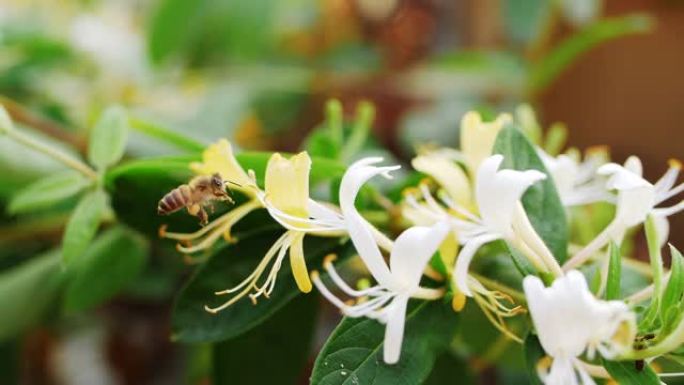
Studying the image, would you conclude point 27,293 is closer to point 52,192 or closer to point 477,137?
point 52,192

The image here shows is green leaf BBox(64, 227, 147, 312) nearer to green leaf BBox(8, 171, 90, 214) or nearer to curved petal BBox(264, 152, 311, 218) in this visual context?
green leaf BBox(8, 171, 90, 214)

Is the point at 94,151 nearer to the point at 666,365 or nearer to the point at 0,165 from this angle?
the point at 0,165

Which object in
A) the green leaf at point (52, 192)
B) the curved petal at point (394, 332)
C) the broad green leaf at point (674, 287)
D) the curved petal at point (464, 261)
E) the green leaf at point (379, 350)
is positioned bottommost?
the green leaf at point (379, 350)

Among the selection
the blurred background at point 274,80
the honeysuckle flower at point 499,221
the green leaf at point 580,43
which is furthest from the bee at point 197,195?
the green leaf at point 580,43

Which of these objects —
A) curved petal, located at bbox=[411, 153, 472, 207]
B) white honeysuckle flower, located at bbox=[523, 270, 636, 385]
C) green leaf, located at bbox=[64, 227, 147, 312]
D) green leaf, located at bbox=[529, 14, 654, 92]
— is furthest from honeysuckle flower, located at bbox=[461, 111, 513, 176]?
A: green leaf, located at bbox=[529, 14, 654, 92]

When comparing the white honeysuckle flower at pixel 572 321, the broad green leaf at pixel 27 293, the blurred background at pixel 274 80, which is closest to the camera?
→ the white honeysuckle flower at pixel 572 321

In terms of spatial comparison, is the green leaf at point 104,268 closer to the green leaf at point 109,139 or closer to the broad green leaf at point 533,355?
the green leaf at point 109,139
